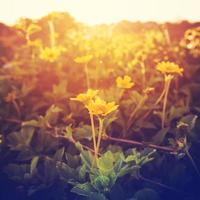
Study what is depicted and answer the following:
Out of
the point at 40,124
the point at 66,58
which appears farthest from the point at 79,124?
the point at 66,58

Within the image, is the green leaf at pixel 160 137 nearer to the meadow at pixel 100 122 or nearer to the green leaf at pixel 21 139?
the meadow at pixel 100 122

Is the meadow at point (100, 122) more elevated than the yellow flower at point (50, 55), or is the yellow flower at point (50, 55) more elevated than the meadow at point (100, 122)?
the yellow flower at point (50, 55)

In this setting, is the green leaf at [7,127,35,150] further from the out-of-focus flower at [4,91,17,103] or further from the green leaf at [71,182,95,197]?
the green leaf at [71,182,95,197]

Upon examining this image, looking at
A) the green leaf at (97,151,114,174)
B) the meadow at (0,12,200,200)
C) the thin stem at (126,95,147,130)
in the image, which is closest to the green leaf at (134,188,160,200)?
the meadow at (0,12,200,200)

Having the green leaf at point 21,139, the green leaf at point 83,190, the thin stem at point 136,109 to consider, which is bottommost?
the green leaf at point 83,190

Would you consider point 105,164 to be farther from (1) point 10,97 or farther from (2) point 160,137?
(1) point 10,97

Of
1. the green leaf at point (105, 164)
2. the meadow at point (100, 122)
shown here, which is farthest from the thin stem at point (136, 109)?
the green leaf at point (105, 164)

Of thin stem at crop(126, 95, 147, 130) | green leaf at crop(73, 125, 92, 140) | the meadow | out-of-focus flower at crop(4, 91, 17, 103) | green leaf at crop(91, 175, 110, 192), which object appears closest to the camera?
green leaf at crop(91, 175, 110, 192)

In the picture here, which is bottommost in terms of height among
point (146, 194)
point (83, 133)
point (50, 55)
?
point (146, 194)

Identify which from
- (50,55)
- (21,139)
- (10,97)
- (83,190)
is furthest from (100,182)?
(50,55)

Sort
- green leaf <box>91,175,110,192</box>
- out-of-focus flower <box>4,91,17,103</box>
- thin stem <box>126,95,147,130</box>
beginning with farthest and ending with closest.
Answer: out-of-focus flower <box>4,91,17,103</box> < thin stem <box>126,95,147,130</box> < green leaf <box>91,175,110,192</box>

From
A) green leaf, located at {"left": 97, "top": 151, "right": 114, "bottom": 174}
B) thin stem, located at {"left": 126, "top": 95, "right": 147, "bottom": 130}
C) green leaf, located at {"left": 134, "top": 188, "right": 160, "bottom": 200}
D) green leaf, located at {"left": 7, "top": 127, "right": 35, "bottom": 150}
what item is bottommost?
green leaf, located at {"left": 134, "top": 188, "right": 160, "bottom": 200}
